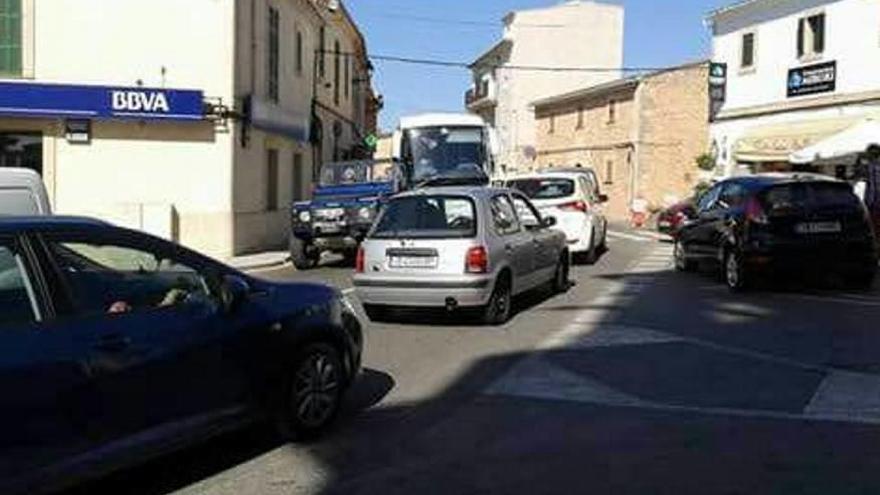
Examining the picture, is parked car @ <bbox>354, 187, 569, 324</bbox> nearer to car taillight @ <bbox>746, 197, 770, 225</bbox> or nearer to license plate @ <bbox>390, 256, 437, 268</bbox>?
license plate @ <bbox>390, 256, 437, 268</bbox>

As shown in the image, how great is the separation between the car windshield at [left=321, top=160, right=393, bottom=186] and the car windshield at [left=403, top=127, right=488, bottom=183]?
3422 millimetres

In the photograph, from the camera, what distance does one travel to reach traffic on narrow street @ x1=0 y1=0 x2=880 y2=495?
230 inches

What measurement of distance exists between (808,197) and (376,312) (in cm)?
613

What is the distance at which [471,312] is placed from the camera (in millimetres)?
12844

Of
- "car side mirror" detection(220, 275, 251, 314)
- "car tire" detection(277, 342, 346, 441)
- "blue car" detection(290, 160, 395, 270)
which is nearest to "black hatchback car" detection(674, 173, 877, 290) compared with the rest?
"blue car" detection(290, 160, 395, 270)

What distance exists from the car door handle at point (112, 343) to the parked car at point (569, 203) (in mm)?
14449

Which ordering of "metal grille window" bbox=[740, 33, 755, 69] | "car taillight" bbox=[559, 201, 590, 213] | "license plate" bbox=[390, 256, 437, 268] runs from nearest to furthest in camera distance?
"license plate" bbox=[390, 256, 437, 268], "car taillight" bbox=[559, 201, 590, 213], "metal grille window" bbox=[740, 33, 755, 69]

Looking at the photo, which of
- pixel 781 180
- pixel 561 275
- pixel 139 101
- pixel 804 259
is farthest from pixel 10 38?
pixel 804 259

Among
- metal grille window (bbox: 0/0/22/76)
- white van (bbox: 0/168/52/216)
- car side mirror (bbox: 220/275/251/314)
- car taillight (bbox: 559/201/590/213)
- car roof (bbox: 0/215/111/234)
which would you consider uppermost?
metal grille window (bbox: 0/0/22/76)

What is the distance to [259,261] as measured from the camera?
22.3 metres

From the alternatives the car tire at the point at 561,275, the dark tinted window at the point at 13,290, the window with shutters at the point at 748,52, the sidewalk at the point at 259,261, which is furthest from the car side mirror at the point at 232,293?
the window with shutters at the point at 748,52

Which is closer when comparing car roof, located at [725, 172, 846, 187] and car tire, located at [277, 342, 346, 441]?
car tire, located at [277, 342, 346, 441]

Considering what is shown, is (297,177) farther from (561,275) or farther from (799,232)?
(799,232)

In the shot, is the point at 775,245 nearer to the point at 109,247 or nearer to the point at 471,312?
the point at 471,312
